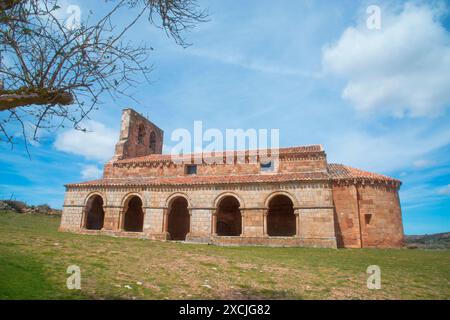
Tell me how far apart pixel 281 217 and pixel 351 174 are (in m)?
5.78

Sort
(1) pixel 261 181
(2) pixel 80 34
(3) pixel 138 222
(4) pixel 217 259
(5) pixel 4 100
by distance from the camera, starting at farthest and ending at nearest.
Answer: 1. (3) pixel 138 222
2. (1) pixel 261 181
3. (4) pixel 217 259
4. (2) pixel 80 34
5. (5) pixel 4 100

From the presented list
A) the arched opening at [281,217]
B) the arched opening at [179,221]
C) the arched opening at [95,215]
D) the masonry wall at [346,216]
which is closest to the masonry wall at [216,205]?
the arched opening at [95,215]

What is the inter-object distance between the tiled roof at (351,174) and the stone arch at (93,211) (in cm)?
1691

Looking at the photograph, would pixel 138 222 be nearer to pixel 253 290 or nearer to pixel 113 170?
pixel 113 170

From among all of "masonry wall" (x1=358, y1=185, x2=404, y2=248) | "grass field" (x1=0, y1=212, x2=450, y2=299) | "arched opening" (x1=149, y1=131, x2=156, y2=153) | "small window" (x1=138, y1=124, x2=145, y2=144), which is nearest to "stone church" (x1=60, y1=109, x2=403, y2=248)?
"masonry wall" (x1=358, y1=185, x2=404, y2=248)

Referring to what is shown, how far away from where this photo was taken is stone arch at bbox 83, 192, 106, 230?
70.6ft

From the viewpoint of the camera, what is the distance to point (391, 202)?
18594mm

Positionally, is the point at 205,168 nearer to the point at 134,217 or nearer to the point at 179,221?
the point at 179,221

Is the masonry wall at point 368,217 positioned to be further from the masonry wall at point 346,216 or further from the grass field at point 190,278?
the grass field at point 190,278

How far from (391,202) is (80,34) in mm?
19780

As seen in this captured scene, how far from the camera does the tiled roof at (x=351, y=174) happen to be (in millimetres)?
18766

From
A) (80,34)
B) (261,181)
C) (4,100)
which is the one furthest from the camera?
(261,181)
